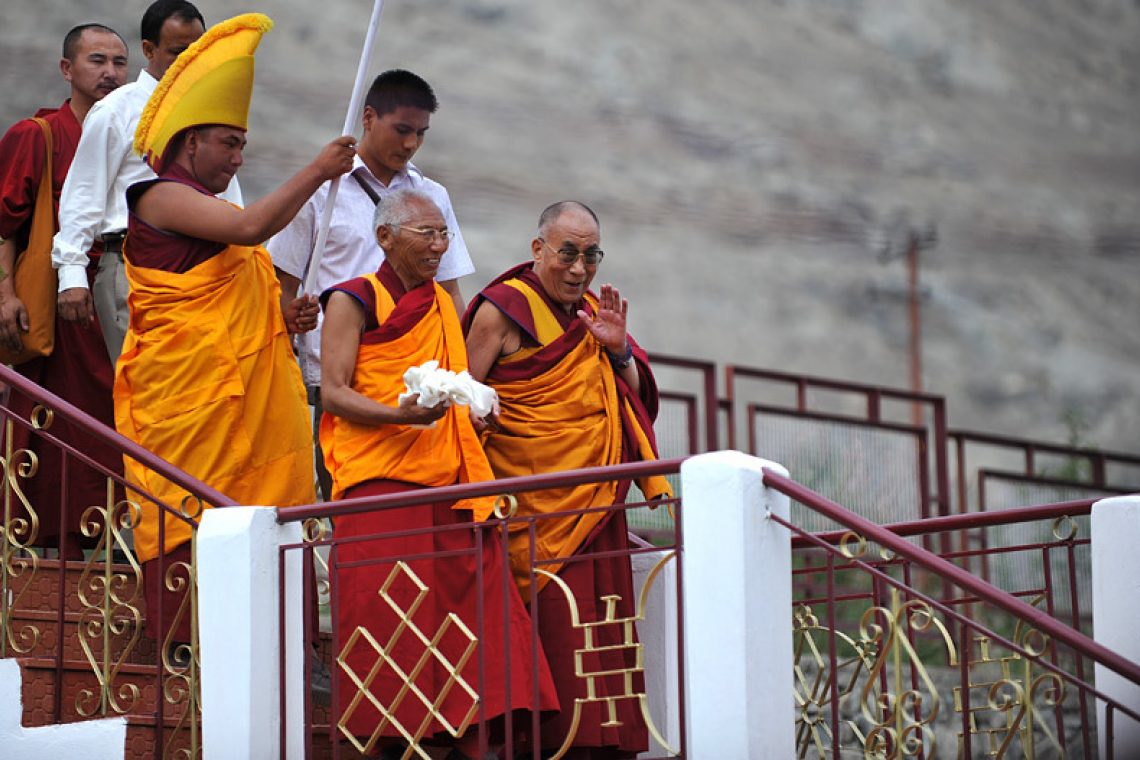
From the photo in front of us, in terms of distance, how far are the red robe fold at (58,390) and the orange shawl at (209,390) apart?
60 cm

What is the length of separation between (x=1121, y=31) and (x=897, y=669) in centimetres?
1529

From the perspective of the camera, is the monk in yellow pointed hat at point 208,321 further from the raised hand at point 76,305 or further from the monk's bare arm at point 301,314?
the raised hand at point 76,305

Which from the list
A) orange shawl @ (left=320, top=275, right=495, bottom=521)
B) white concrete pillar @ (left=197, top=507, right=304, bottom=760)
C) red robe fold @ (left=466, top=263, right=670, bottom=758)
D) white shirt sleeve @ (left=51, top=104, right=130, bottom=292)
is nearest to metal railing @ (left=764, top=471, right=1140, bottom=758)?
red robe fold @ (left=466, top=263, right=670, bottom=758)

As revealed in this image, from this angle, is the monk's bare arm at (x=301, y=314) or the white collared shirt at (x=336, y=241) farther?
the white collared shirt at (x=336, y=241)

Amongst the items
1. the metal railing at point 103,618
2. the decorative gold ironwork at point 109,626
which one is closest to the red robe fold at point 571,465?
the metal railing at point 103,618

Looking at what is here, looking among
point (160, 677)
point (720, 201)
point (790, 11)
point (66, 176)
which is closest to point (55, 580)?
point (160, 677)

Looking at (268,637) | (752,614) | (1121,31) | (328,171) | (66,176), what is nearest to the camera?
(752,614)

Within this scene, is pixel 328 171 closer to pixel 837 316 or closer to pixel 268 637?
pixel 268 637

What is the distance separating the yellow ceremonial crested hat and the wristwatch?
4.31ft

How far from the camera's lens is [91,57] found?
6723mm

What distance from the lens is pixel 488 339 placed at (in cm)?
563

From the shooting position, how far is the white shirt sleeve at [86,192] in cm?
618

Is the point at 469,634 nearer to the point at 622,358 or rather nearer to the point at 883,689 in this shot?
the point at 622,358

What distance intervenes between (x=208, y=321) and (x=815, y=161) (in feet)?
39.8
